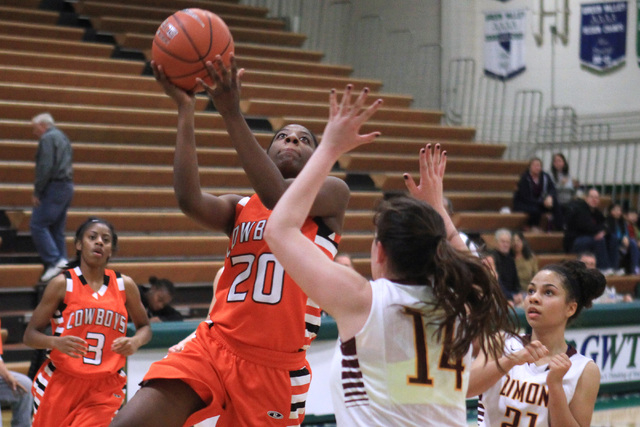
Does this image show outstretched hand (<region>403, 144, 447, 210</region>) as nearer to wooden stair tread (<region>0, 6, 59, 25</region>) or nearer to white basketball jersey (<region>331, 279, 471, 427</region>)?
white basketball jersey (<region>331, 279, 471, 427</region>)

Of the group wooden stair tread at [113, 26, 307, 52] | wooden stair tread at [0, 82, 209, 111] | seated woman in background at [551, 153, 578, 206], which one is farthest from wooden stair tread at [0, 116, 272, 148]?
seated woman in background at [551, 153, 578, 206]

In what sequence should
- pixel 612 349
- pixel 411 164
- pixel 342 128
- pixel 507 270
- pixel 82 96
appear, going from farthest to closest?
pixel 411 164 < pixel 82 96 < pixel 507 270 < pixel 612 349 < pixel 342 128

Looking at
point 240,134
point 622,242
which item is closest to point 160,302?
point 240,134

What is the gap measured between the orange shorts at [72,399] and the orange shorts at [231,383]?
60.9 inches

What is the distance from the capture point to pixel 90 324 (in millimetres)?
4918

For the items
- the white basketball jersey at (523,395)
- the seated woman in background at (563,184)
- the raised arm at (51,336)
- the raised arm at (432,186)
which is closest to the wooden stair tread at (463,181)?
the seated woman in background at (563,184)

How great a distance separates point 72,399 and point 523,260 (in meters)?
6.20

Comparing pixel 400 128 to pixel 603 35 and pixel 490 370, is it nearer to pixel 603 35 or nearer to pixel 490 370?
pixel 603 35

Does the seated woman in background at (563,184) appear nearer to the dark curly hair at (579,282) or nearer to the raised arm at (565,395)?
the dark curly hair at (579,282)

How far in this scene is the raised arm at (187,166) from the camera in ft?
10.2

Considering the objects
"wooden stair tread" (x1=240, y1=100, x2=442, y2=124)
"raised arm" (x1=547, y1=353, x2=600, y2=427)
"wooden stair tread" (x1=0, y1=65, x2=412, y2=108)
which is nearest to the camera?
"raised arm" (x1=547, y1=353, x2=600, y2=427)

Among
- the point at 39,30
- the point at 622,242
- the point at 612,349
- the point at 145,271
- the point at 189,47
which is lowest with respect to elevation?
the point at 612,349

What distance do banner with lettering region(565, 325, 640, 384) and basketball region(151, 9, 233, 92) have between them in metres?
5.06

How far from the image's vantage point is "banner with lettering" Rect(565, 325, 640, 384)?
295 inches
